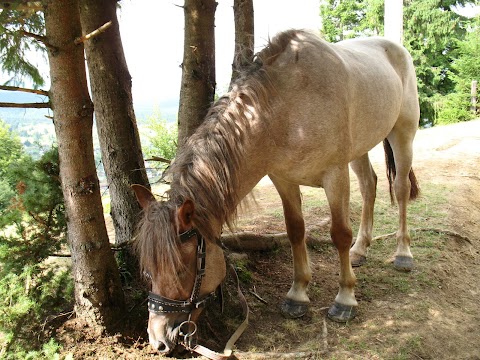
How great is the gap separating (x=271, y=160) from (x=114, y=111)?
1.31 m

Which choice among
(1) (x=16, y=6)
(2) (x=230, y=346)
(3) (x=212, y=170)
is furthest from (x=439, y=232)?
(1) (x=16, y=6)

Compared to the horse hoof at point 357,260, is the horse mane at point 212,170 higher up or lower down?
higher up

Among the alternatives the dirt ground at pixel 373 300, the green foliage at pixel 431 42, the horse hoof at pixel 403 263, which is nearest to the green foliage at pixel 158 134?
the green foliage at pixel 431 42

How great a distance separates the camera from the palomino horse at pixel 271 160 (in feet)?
7.42

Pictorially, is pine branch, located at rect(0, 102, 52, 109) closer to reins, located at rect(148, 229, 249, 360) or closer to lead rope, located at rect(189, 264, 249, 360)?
reins, located at rect(148, 229, 249, 360)

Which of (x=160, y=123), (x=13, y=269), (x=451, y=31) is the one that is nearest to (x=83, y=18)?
(x=13, y=269)

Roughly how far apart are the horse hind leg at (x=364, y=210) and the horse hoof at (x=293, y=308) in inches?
50.1

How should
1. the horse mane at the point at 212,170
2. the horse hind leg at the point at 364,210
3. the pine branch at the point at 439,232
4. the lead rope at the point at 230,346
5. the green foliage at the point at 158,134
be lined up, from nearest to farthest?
the horse mane at the point at 212,170
the lead rope at the point at 230,346
the horse hind leg at the point at 364,210
the pine branch at the point at 439,232
the green foliage at the point at 158,134

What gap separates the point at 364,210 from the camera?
4.65 metres

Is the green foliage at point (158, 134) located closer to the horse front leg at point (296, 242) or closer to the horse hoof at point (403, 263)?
the horse hoof at point (403, 263)


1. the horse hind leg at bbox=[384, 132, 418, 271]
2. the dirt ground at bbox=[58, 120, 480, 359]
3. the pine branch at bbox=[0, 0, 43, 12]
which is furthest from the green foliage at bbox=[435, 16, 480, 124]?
the pine branch at bbox=[0, 0, 43, 12]

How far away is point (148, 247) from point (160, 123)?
20.2 metres

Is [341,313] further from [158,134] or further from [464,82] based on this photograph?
[158,134]

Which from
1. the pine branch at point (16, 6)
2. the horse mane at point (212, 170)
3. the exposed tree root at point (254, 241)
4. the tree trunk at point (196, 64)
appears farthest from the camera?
the exposed tree root at point (254, 241)
